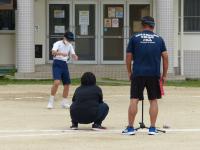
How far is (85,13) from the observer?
25328mm

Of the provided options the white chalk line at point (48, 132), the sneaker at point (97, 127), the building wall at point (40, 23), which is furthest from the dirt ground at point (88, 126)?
the building wall at point (40, 23)

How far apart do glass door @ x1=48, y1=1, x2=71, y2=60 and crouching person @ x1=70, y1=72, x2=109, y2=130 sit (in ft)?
44.2

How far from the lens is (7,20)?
25203 millimetres

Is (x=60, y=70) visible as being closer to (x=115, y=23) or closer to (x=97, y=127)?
(x=97, y=127)

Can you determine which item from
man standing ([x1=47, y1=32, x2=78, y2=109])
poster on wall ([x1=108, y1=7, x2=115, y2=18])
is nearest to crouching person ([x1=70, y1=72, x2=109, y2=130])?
man standing ([x1=47, y1=32, x2=78, y2=109])

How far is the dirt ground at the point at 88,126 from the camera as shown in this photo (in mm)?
10148

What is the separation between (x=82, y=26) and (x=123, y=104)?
32.1ft

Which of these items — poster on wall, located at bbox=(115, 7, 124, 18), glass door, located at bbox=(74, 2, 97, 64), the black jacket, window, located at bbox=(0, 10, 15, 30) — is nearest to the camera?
the black jacket

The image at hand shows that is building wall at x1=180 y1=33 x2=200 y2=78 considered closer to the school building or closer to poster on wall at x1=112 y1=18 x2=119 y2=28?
the school building

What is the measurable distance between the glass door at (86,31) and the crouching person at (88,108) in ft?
44.1

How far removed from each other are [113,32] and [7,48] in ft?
13.3

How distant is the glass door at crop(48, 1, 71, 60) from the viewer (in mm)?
25227

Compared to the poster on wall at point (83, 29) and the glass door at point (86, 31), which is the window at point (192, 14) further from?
the poster on wall at point (83, 29)

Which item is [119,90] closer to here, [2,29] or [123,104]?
[123,104]
